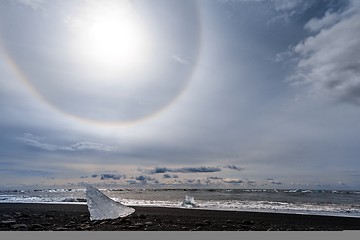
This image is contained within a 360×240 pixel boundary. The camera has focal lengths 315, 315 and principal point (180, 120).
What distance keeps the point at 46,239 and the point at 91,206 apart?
702cm

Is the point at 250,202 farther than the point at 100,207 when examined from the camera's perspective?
Yes

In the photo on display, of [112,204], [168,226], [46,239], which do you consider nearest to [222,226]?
[168,226]

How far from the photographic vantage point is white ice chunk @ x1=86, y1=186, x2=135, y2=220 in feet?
59.4

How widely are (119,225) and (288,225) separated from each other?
9.16m

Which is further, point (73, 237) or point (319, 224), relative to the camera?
point (319, 224)

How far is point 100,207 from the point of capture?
1864 centimetres

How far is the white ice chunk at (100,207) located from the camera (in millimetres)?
18109

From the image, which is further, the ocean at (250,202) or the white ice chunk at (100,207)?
the ocean at (250,202)

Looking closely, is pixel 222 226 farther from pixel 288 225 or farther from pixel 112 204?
pixel 112 204

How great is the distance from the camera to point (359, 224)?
19250 millimetres

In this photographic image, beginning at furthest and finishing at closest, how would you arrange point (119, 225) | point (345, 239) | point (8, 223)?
1. point (8, 223)
2. point (119, 225)
3. point (345, 239)

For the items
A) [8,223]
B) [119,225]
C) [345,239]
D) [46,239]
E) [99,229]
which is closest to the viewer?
[46,239]

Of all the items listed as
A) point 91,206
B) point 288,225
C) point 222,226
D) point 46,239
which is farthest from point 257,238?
point 91,206

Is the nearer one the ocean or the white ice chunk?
the white ice chunk
